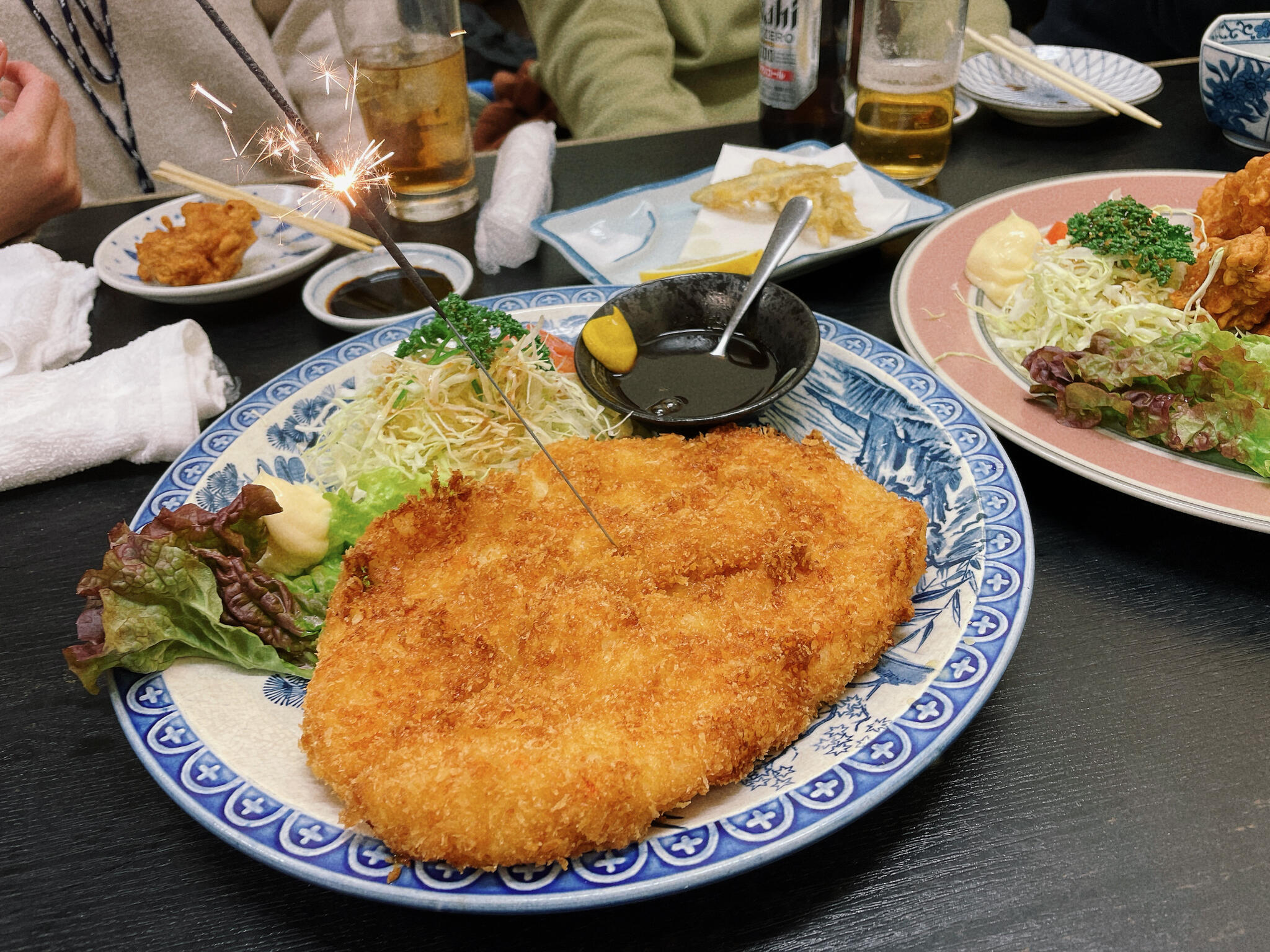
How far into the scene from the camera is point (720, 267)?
271cm

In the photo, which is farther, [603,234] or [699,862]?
[603,234]

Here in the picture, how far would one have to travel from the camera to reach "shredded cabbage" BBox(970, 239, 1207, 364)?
2379 mm

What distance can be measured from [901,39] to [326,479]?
257 centimetres

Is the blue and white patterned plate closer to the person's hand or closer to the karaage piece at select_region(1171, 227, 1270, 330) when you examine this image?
the karaage piece at select_region(1171, 227, 1270, 330)

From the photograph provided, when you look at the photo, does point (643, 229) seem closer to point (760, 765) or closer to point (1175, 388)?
point (1175, 388)

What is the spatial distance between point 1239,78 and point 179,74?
15.0 feet

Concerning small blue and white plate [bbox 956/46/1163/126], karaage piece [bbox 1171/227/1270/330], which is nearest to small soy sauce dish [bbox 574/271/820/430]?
karaage piece [bbox 1171/227/1270/330]

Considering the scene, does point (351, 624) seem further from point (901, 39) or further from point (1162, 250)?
point (901, 39)

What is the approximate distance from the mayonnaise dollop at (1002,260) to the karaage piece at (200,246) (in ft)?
7.83

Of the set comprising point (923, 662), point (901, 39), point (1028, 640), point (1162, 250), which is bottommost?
point (1028, 640)

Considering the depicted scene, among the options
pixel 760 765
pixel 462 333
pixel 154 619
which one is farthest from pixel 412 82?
pixel 760 765

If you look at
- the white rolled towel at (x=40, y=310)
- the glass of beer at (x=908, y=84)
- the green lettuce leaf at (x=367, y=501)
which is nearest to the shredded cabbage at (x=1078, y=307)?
the glass of beer at (x=908, y=84)

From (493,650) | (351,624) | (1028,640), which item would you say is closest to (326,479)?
(351,624)

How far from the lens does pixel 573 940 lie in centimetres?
124
